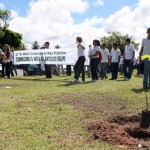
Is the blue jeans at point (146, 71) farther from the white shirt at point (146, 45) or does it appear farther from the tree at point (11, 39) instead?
the tree at point (11, 39)

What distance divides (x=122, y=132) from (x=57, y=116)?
150cm

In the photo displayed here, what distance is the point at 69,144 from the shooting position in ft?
15.6

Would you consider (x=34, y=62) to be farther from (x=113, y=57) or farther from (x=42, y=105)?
(x=42, y=105)

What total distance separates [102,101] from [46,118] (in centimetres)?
229

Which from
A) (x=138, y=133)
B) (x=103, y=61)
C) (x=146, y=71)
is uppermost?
(x=103, y=61)

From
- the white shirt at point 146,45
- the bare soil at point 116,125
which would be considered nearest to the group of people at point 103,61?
the white shirt at point 146,45

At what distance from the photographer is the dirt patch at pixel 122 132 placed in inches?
192

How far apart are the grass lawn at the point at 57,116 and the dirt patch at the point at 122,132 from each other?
0.16 metres

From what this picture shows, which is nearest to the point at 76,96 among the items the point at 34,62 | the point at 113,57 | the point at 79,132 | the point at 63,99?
the point at 63,99

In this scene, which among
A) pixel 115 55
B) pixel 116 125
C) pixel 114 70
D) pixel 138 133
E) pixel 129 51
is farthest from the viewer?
pixel 115 55

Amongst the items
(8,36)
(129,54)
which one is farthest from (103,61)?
(8,36)

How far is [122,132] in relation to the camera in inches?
212

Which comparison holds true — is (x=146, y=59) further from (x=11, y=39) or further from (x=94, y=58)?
(x=11, y=39)

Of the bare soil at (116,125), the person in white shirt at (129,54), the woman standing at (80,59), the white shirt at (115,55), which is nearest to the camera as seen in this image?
the bare soil at (116,125)
